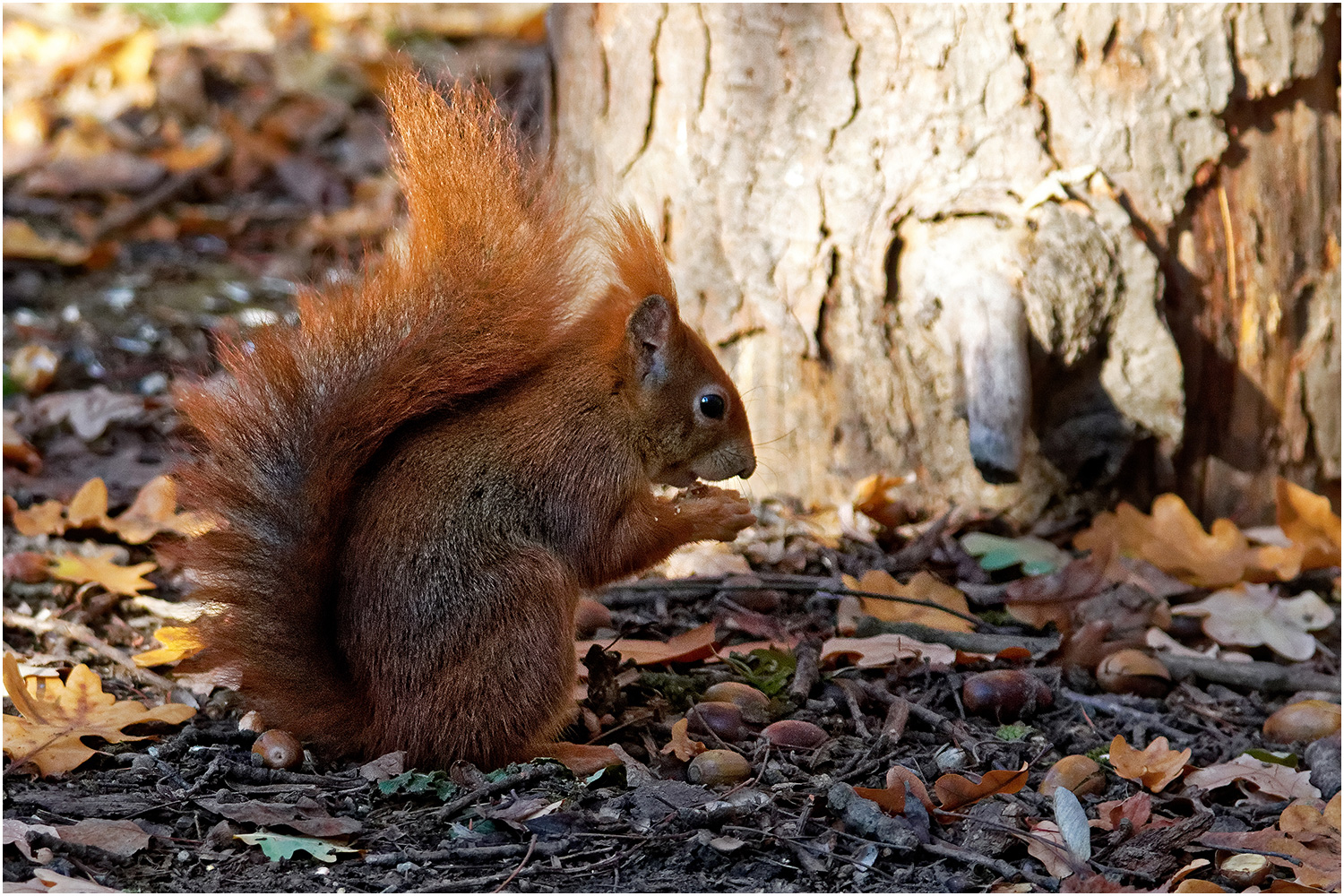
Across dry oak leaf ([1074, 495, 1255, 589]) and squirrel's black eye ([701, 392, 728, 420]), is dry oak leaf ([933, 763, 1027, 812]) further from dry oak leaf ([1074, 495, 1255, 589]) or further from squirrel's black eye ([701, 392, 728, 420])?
dry oak leaf ([1074, 495, 1255, 589])

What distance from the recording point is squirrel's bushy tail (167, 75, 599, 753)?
1.80m

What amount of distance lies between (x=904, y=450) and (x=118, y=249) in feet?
8.33

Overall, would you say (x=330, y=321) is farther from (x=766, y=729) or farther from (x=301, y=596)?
(x=766, y=729)

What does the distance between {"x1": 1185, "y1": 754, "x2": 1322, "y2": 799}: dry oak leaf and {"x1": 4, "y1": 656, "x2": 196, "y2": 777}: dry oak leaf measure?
5.13 feet

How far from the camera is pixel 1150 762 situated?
→ 6.43 ft

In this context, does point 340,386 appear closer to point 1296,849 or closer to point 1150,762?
point 1150,762

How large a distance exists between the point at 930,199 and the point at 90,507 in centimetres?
184

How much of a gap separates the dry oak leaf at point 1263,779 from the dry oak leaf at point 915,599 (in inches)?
21.2

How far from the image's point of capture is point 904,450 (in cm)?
296

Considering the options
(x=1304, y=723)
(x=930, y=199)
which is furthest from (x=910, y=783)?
(x=930, y=199)

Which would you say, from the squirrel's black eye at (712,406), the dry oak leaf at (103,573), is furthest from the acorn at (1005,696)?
the dry oak leaf at (103,573)

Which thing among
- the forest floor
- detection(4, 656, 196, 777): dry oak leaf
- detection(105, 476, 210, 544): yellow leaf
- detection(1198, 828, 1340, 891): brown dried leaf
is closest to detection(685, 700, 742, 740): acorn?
the forest floor

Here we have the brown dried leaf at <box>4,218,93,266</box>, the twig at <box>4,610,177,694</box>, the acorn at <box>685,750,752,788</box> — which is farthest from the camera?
the brown dried leaf at <box>4,218,93,266</box>

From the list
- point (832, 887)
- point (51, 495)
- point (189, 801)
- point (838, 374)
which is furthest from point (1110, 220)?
point (51, 495)
